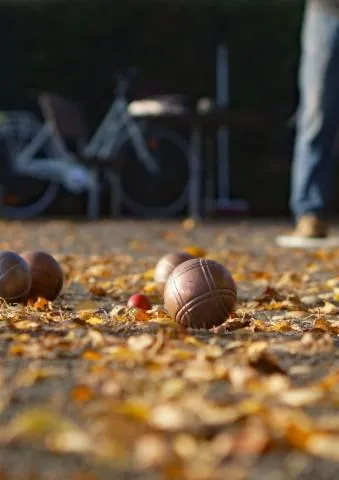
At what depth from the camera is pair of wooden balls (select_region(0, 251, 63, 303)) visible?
4387 mm

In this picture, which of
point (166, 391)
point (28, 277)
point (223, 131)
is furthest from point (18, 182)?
point (166, 391)

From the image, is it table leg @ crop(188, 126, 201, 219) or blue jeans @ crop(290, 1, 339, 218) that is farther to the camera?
A: table leg @ crop(188, 126, 201, 219)

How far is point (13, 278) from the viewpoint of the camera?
4387mm

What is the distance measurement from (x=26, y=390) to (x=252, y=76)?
11.8 meters

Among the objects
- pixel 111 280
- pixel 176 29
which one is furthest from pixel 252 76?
pixel 111 280

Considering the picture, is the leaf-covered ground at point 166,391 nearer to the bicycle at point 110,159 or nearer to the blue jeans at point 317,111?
the blue jeans at point 317,111

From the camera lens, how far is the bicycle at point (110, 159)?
13141 millimetres

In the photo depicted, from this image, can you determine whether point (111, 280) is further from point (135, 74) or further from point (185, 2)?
point (185, 2)

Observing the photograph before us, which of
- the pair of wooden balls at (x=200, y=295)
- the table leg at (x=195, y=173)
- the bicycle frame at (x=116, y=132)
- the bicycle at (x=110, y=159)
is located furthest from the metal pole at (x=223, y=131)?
the pair of wooden balls at (x=200, y=295)

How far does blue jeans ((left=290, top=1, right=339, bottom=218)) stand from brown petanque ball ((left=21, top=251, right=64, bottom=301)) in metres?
3.46

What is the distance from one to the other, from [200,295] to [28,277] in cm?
94

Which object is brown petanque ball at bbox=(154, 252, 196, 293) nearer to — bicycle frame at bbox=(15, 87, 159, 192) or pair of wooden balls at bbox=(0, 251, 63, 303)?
pair of wooden balls at bbox=(0, 251, 63, 303)

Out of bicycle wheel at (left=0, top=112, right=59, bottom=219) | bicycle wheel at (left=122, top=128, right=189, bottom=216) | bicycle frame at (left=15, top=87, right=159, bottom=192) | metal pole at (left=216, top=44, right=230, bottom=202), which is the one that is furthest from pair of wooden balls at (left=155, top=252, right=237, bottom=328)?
metal pole at (left=216, top=44, right=230, bottom=202)

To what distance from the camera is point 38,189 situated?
1394cm
